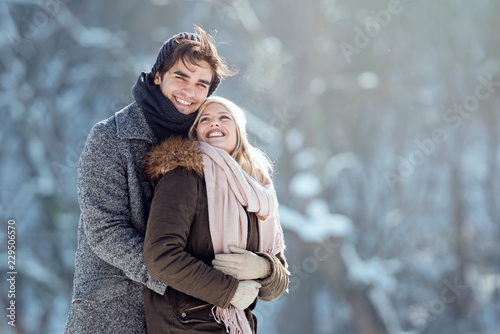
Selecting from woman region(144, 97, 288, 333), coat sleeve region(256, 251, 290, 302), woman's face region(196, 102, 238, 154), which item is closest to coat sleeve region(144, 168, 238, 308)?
woman region(144, 97, 288, 333)

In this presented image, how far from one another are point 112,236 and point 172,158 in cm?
24

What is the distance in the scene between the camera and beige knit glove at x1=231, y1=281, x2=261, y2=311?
1193 millimetres

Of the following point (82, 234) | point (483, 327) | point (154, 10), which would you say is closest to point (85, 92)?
point (154, 10)

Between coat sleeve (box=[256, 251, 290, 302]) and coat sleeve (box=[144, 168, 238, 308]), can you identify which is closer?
coat sleeve (box=[144, 168, 238, 308])

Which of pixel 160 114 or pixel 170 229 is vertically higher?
pixel 160 114

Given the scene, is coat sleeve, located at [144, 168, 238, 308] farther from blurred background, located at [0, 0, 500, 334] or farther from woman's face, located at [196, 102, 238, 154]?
blurred background, located at [0, 0, 500, 334]

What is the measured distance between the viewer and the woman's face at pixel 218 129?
1.39 meters

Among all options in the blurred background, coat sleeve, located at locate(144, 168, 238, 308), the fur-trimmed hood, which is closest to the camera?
coat sleeve, located at locate(144, 168, 238, 308)

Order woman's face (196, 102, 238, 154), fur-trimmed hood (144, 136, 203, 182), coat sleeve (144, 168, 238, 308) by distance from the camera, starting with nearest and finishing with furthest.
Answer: coat sleeve (144, 168, 238, 308)
fur-trimmed hood (144, 136, 203, 182)
woman's face (196, 102, 238, 154)

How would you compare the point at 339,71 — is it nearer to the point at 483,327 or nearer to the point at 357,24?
the point at 357,24

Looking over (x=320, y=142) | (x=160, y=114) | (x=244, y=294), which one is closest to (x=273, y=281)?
(x=244, y=294)

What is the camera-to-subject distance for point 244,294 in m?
1.20

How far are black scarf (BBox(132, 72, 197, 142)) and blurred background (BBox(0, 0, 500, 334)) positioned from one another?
287cm

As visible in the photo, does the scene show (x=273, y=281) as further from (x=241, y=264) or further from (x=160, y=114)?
(x=160, y=114)
